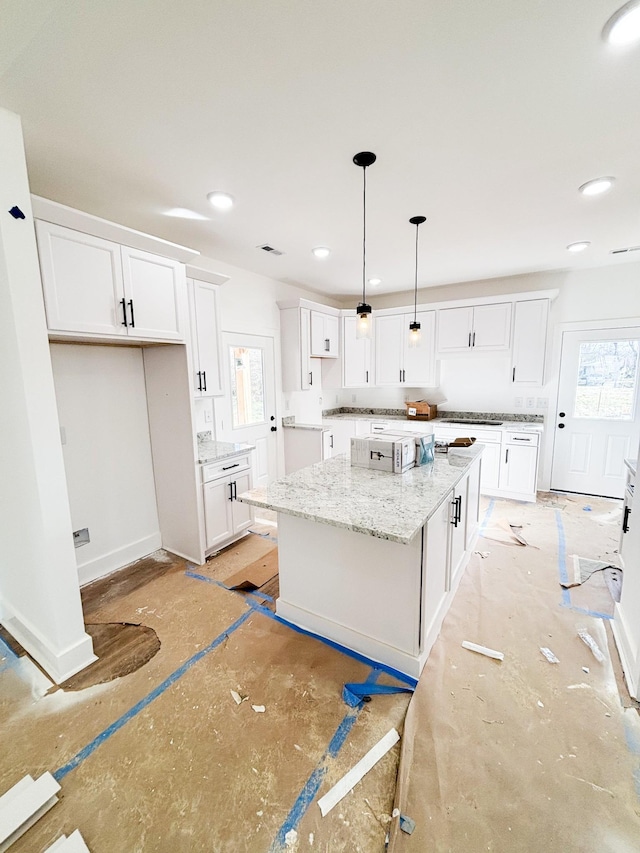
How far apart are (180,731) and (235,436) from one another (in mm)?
2751

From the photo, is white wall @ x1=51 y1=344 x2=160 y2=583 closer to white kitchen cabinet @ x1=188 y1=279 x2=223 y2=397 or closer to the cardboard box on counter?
white kitchen cabinet @ x1=188 y1=279 x2=223 y2=397

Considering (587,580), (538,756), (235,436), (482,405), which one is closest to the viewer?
(538,756)

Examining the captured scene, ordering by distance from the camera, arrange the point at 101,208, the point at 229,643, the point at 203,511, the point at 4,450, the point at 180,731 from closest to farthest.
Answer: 1. the point at 180,731
2. the point at 4,450
3. the point at 229,643
4. the point at 101,208
5. the point at 203,511

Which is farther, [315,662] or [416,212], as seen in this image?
[416,212]

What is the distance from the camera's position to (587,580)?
2.67m

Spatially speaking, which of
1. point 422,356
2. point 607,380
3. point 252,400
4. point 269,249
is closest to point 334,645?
point 252,400

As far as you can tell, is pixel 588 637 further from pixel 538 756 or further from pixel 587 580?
pixel 538 756

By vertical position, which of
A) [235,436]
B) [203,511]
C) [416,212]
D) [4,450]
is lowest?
[203,511]

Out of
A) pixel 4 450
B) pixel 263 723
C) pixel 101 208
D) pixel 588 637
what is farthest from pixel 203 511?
pixel 588 637

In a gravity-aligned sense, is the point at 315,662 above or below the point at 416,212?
below

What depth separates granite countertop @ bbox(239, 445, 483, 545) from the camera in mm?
1533

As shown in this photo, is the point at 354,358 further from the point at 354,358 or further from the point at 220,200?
the point at 220,200

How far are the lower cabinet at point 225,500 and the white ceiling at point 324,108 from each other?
197 centimetres

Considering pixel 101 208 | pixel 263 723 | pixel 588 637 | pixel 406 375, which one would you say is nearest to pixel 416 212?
pixel 101 208
